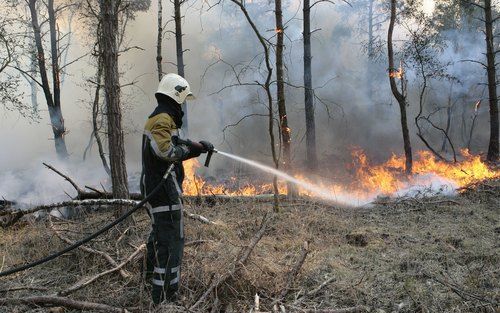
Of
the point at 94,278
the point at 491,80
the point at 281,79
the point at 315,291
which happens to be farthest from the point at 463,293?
the point at 491,80

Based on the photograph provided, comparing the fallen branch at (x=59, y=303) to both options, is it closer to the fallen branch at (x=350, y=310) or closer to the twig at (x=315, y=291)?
the twig at (x=315, y=291)

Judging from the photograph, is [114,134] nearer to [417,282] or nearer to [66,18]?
[417,282]

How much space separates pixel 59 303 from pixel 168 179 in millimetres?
1544

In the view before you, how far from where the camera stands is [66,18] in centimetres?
2777

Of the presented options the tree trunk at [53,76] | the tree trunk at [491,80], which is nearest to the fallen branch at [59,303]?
the tree trunk at [53,76]

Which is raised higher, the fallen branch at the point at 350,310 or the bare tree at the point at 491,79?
the bare tree at the point at 491,79

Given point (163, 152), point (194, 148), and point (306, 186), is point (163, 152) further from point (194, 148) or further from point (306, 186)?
point (306, 186)

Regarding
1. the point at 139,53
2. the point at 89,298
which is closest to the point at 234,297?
the point at 89,298

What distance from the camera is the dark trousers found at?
155 inches

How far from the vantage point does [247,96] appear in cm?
2389

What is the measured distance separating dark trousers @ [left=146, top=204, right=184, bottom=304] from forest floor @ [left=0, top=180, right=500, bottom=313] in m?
0.16

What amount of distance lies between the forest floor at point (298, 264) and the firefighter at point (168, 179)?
0.84 ft

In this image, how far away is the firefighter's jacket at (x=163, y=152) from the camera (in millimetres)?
3924

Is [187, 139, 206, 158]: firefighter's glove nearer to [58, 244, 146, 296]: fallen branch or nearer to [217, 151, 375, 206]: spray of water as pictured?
[217, 151, 375, 206]: spray of water
